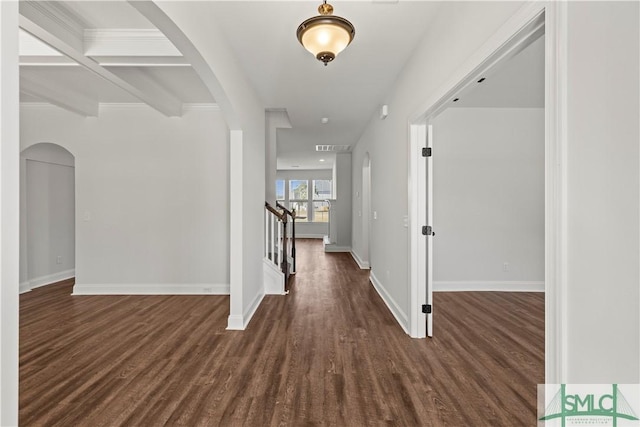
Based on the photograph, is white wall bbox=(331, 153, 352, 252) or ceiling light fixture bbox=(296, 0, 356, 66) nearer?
ceiling light fixture bbox=(296, 0, 356, 66)

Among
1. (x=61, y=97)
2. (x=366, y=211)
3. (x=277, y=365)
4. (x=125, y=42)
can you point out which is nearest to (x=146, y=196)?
(x=61, y=97)

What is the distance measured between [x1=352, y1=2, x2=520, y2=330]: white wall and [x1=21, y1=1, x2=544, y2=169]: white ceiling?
7.5 inches

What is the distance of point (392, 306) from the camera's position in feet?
12.1

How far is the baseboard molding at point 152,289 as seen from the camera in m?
4.45

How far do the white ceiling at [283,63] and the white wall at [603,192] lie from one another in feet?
5.02

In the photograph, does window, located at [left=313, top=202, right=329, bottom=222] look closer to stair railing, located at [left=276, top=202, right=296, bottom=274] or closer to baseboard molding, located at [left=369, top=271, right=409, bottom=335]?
stair railing, located at [left=276, top=202, right=296, bottom=274]

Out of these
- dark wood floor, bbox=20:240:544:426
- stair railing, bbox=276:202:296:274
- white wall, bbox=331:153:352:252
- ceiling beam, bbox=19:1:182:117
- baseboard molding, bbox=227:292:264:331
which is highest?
ceiling beam, bbox=19:1:182:117

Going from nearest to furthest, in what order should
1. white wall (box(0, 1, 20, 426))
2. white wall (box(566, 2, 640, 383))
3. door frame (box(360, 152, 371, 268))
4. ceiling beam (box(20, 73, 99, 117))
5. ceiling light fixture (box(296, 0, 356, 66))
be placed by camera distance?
1. white wall (box(0, 1, 20, 426))
2. white wall (box(566, 2, 640, 383))
3. ceiling light fixture (box(296, 0, 356, 66))
4. ceiling beam (box(20, 73, 99, 117))
5. door frame (box(360, 152, 371, 268))

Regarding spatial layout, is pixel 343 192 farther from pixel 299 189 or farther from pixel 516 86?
pixel 516 86

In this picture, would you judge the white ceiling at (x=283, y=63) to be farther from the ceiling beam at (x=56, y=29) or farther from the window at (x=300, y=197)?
the window at (x=300, y=197)

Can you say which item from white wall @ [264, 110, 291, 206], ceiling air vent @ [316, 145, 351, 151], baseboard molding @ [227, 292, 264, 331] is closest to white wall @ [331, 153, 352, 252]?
ceiling air vent @ [316, 145, 351, 151]

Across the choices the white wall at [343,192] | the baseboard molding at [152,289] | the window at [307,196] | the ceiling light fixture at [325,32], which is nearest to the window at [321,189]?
the window at [307,196]

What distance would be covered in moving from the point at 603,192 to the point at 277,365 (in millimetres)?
2274

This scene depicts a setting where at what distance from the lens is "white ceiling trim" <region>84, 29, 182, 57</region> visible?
2643mm
